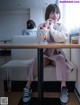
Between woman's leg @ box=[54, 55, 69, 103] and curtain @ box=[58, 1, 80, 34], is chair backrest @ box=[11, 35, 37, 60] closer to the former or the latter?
curtain @ box=[58, 1, 80, 34]

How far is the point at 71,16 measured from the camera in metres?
2.29

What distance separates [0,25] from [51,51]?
444 centimetres

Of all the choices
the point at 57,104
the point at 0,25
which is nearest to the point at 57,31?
the point at 57,104

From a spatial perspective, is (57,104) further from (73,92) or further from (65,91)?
(73,92)

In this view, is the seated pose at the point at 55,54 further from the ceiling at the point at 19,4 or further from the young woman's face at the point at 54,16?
the ceiling at the point at 19,4

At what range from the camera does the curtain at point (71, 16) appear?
2.16 metres

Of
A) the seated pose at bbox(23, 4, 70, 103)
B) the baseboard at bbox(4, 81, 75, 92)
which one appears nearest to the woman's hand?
the seated pose at bbox(23, 4, 70, 103)

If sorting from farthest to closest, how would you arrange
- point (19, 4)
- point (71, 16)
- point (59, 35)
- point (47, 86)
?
point (19, 4), point (71, 16), point (47, 86), point (59, 35)

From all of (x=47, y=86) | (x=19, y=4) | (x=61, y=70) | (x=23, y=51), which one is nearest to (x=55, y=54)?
(x=61, y=70)

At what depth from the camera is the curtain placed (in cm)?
216

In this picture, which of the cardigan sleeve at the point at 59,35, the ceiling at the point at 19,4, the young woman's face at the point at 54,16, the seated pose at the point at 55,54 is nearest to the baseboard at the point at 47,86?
the seated pose at the point at 55,54

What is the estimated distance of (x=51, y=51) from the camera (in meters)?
1.90

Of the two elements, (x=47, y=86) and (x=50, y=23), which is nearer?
(x=50, y=23)

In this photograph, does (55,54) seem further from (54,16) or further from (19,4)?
(19,4)
